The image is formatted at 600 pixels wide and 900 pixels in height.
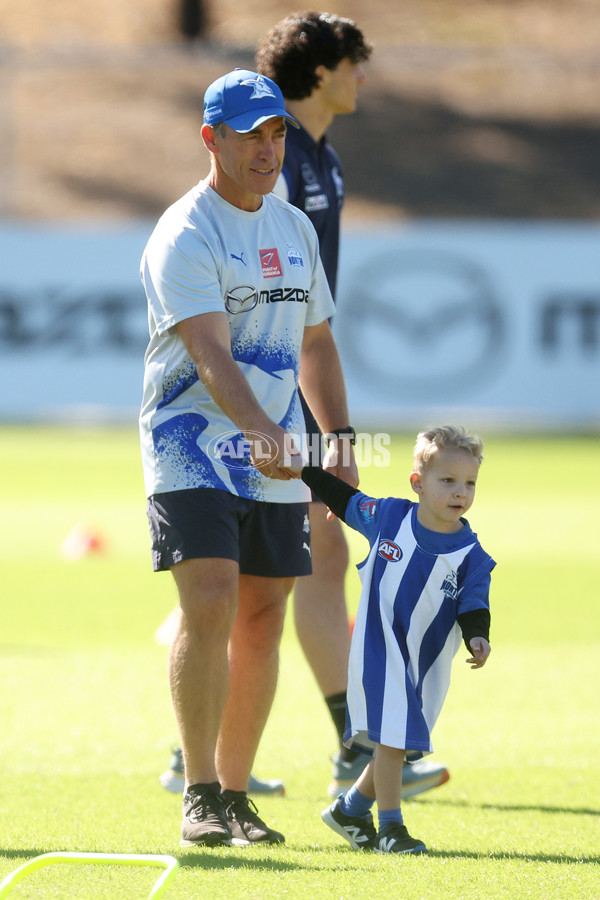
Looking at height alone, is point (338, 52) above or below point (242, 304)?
above

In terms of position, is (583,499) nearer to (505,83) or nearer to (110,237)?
(110,237)

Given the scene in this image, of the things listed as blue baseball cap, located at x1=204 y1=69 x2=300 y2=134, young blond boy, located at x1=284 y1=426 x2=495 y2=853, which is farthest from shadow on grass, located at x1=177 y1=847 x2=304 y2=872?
blue baseball cap, located at x1=204 y1=69 x2=300 y2=134

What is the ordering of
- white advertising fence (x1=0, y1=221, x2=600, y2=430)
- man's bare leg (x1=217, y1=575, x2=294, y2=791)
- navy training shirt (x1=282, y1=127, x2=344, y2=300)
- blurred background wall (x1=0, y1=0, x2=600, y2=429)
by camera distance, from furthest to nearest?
blurred background wall (x1=0, y1=0, x2=600, y2=429) → white advertising fence (x1=0, y1=221, x2=600, y2=430) → navy training shirt (x1=282, y1=127, x2=344, y2=300) → man's bare leg (x1=217, y1=575, x2=294, y2=791)

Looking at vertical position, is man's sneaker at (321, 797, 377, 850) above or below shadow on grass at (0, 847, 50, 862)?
below

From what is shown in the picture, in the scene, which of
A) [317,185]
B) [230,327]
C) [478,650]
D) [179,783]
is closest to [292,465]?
[230,327]

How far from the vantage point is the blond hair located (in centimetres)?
422

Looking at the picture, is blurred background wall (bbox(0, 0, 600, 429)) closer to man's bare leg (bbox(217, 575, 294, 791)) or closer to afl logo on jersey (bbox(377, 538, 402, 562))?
man's bare leg (bbox(217, 575, 294, 791))

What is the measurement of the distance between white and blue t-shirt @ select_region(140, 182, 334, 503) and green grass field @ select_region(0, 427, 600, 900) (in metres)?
1.16

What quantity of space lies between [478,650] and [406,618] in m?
0.30

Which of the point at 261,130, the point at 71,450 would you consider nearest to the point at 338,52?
the point at 261,130

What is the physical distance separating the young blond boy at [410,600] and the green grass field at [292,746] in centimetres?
34

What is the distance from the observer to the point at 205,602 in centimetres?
429

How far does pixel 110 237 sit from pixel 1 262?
1.77 metres

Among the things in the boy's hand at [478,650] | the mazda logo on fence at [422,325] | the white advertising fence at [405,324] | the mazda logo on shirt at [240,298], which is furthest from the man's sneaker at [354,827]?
the mazda logo on fence at [422,325]
